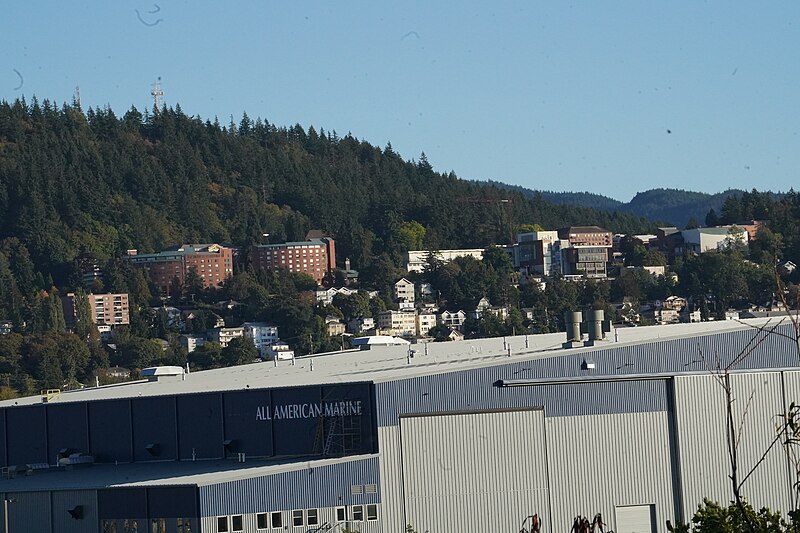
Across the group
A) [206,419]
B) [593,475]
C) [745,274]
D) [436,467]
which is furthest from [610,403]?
[745,274]

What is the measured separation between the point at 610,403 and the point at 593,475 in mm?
1615

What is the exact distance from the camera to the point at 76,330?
169 metres

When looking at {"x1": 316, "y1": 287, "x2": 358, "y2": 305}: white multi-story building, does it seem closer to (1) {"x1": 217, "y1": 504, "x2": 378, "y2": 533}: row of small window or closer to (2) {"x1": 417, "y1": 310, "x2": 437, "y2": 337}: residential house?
(2) {"x1": 417, "y1": 310, "x2": 437, "y2": 337}: residential house

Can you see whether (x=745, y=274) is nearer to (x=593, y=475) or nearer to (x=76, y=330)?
(x=76, y=330)

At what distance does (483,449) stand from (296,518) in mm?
4455

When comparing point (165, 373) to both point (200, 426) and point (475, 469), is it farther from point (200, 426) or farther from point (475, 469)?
point (475, 469)

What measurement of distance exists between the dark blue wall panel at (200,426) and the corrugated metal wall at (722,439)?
414 inches

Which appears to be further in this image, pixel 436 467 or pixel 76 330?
pixel 76 330

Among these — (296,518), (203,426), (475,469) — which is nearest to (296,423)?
(203,426)

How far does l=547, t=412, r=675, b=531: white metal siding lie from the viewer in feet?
116

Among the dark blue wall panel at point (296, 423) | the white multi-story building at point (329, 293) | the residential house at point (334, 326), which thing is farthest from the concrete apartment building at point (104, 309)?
the dark blue wall panel at point (296, 423)

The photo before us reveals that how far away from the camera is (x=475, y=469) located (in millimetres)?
35031

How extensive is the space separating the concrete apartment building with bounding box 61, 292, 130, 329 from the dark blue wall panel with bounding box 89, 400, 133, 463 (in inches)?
5382

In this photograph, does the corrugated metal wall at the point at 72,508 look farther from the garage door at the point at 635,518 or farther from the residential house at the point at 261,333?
the residential house at the point at 261,333
